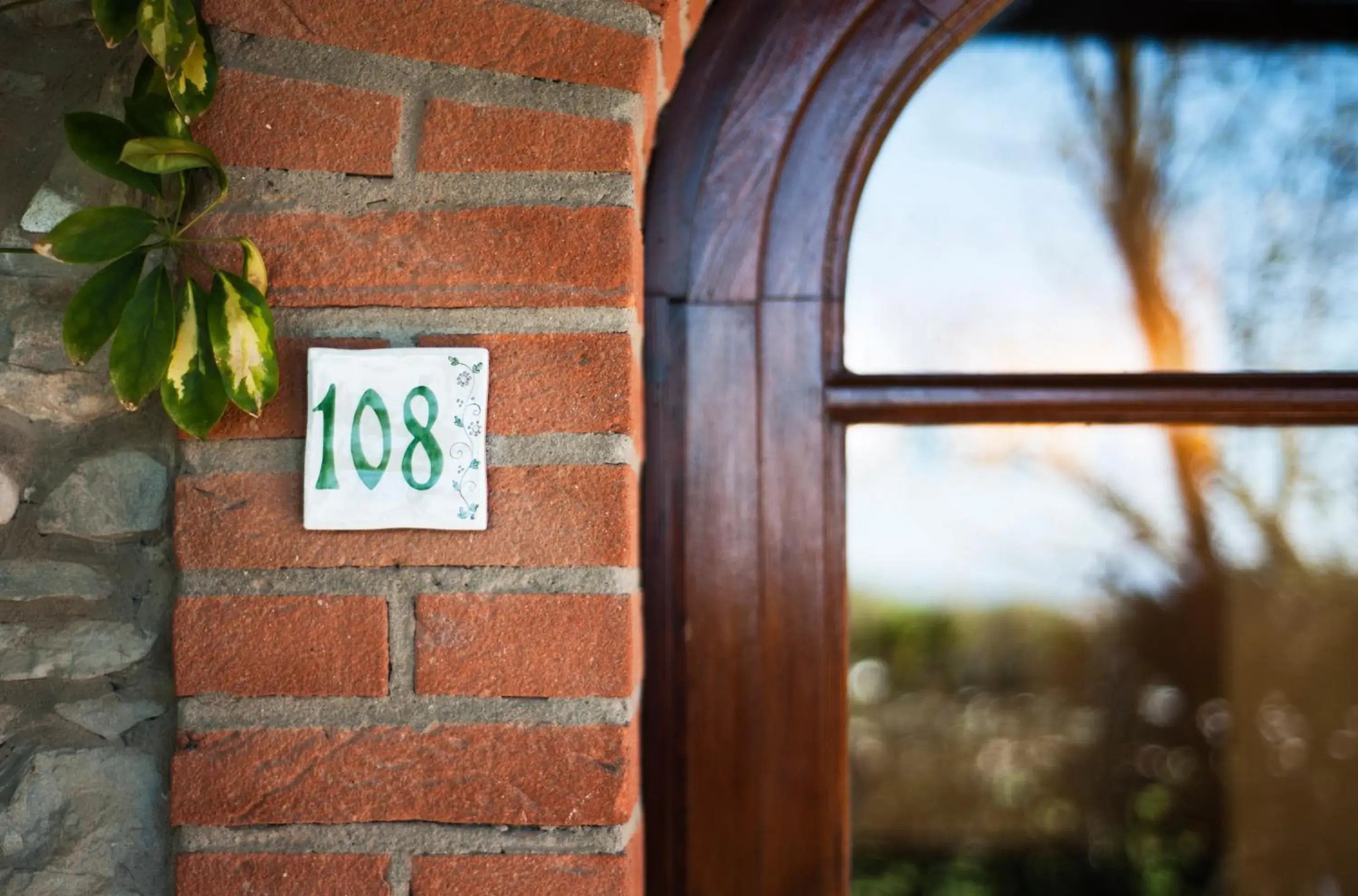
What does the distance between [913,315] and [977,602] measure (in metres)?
0.32

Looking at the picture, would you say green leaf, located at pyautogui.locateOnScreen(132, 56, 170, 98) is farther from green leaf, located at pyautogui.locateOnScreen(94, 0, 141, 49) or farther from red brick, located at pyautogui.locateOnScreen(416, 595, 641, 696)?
red brick, located at pyautogui.locateOnScreen(416, 595, 641, 696)

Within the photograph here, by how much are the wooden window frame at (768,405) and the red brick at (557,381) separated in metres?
0.16

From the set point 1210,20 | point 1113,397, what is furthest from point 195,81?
point 1210,20

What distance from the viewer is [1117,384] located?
104 centimetres

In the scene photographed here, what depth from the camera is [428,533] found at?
33.4 inches

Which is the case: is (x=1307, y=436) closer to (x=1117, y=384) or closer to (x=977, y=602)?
(x=1117, y=384)

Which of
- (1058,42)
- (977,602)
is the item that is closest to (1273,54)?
(1058,42)

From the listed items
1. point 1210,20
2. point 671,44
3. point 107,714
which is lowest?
point 107,714

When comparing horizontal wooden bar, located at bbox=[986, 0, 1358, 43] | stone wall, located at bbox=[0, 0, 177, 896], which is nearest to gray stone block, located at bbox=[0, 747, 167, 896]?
stone wall, located at bbox=[0, 0, 177, 896]

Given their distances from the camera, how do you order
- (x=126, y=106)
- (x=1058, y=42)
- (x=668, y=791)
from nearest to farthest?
(x=126, y=106)
(x=668, y=791)
(x=1058, y=42)

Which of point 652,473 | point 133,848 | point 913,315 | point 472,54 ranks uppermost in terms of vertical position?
point 472,54

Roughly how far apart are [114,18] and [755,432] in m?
0.64

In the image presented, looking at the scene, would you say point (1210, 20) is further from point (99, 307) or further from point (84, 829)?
point (84, 829)

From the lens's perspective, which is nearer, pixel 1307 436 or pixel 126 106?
pixel 126 106
